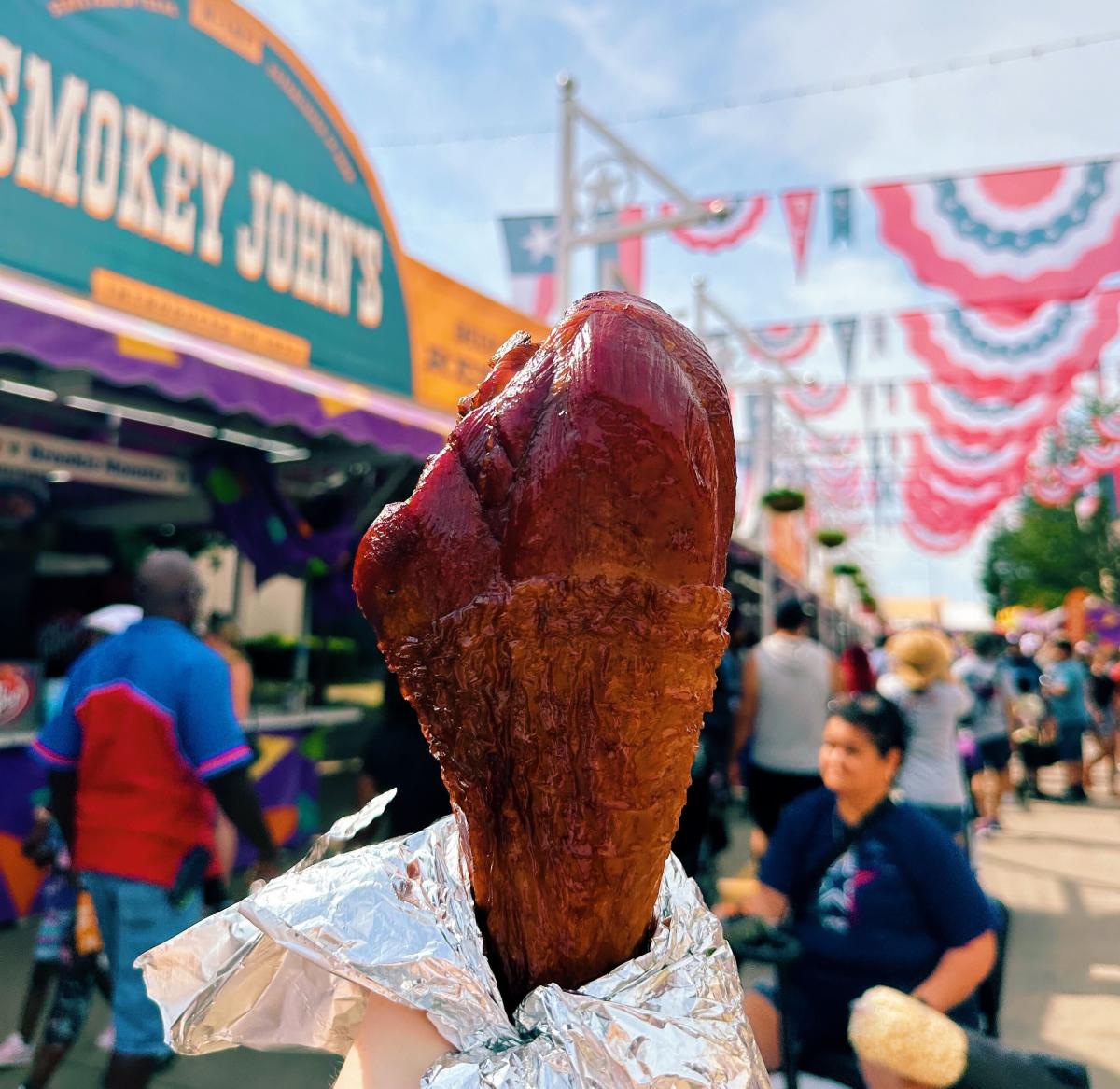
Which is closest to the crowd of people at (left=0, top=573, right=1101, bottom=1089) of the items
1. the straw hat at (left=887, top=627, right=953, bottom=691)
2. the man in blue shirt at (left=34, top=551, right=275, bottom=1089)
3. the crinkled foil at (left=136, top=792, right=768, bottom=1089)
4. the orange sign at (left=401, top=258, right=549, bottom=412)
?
the man in blue shirt at (left=34, top=551, right=275, bottom=1089)

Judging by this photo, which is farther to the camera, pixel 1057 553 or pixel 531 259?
pixel 1057 553

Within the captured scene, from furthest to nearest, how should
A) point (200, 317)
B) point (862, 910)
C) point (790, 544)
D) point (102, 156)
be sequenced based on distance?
1. point (790, 544)
2. point (200, 317)
3. point (102, 156)
4. point (862, 910)

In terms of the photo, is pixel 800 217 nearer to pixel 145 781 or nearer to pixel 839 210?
pixel 839 210

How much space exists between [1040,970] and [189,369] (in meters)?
5.36

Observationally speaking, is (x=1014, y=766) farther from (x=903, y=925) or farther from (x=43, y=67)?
(x=43, y=67)

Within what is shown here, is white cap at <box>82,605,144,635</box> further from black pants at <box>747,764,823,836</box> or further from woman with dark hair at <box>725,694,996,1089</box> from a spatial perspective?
black pants at <box>747,764,823,836</box>

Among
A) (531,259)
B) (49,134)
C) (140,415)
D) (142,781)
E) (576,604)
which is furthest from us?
(531,259)

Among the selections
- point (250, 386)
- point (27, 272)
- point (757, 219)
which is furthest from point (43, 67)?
point (757, 219)

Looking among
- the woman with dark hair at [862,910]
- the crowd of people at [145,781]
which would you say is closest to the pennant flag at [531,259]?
the crowd of people at [145,781]

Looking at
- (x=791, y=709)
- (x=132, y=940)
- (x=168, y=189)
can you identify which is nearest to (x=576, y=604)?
(x=132, y=940)

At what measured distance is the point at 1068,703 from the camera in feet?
28.6

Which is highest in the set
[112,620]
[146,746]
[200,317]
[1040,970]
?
[200,317]

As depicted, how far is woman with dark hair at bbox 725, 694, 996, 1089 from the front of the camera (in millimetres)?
2186

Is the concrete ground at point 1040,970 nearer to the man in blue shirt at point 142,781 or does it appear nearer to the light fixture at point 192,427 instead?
the man in blue shirt at point 142,781
